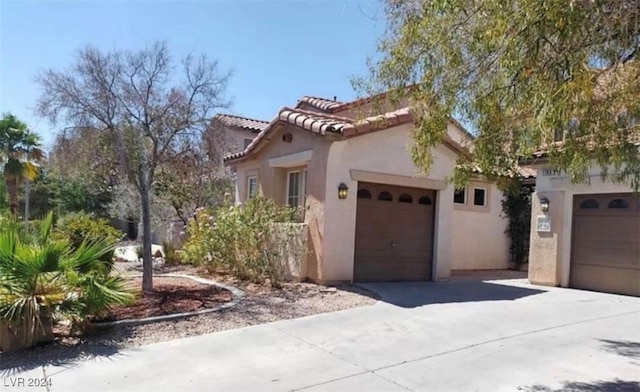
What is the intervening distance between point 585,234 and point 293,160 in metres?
8.83

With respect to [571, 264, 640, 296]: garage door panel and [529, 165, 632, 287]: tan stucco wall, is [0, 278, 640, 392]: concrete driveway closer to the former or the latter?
[571, 264, 640, 296]: garage door panel

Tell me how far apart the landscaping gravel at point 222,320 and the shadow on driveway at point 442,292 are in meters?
0.58

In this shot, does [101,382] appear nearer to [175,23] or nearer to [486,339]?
[486,339]

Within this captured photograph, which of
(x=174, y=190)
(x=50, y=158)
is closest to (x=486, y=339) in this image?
(x=50, y=158)

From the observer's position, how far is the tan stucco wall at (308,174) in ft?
42.0

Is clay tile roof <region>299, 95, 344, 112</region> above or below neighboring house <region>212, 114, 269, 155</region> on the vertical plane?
above

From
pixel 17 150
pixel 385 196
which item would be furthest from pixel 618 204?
pixel 17 150

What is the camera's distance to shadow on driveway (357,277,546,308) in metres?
11.3

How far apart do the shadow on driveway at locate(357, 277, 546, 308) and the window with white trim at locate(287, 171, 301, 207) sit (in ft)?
12.4

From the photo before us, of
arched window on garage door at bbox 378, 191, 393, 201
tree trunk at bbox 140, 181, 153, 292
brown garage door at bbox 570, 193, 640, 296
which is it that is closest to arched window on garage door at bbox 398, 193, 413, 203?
arched window on garage door at bbox 378, 191, 393, 201

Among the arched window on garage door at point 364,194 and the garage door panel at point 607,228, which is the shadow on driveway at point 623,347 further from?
the arched window on garage door at point 364,194

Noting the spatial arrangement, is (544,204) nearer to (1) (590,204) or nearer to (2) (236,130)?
(1) (590,204)

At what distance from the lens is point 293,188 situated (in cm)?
1560

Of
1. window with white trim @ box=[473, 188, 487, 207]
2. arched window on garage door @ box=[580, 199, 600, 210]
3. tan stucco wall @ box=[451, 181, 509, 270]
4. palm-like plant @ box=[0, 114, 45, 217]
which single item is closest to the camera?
arched window on garage door @ box=[580, 199, 600, 210]
